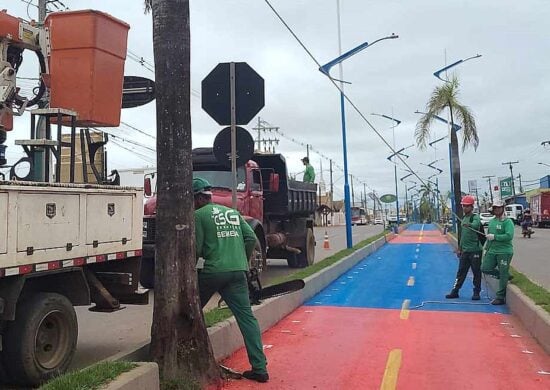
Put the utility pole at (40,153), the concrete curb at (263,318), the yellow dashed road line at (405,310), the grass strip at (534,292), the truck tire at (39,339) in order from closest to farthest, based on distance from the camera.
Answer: the truck tire at (39,339) → the concrete curb at (263,318) → the utility pole at (40,153) → the grass strip at (534,292) → the yellow dashed road line at (405,310)

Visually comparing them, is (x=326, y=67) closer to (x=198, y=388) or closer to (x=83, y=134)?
(x=83, y=134)

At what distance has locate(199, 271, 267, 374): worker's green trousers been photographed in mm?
5426

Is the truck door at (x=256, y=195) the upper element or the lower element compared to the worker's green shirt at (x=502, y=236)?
upper

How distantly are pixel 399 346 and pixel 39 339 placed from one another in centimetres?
398

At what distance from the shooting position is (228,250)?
5523mm

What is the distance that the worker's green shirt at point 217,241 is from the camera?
18.0ft

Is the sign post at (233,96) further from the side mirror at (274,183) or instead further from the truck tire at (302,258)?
the truck tire at (302,258)

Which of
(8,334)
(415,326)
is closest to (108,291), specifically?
(8,334)

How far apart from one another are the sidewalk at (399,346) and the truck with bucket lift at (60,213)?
161 cm

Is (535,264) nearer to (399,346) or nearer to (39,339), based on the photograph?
(399,346)

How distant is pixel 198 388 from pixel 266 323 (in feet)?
9.06

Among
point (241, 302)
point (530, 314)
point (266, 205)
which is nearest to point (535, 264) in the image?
point (266, 205)

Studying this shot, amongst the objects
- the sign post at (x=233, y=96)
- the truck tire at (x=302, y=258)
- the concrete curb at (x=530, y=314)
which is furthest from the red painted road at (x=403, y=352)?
the truck tire at (x=302, y=258)

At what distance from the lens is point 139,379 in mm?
4328
